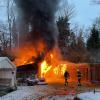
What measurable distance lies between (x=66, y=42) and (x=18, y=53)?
20.4m

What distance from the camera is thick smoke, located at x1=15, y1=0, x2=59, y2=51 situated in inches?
2052

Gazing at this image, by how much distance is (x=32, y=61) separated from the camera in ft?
167

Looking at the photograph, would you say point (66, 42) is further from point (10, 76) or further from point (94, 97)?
point (94, 97)

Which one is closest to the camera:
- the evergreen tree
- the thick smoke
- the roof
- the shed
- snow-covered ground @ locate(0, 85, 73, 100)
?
snow-covered ground @ locate(0, 85, 73, 100)

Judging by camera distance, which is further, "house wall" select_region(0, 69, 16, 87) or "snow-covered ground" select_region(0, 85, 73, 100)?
"house wall" select_region(0, 69, 16, 87)

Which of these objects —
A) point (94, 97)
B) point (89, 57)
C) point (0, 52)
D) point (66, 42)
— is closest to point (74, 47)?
point (66, 42)

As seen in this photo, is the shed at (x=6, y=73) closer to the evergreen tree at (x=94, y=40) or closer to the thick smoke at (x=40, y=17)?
the thick smoke at (x=40, y=17)

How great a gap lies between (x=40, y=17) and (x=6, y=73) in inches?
922

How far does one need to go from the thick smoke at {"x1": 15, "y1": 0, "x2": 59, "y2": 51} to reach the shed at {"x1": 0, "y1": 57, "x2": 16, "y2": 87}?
2139cm

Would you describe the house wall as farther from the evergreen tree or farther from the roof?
the evergreen tree

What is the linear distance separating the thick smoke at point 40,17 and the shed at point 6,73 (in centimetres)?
2139

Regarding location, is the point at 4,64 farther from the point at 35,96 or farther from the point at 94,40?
the point at 94,40

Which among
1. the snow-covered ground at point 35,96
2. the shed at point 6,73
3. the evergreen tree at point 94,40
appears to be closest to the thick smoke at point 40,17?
the evergreen tree at point 94,40

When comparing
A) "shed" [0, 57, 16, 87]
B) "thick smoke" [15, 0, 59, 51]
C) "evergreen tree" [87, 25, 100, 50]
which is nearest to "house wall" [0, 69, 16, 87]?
"shed" [0, 57, 16, 87]
